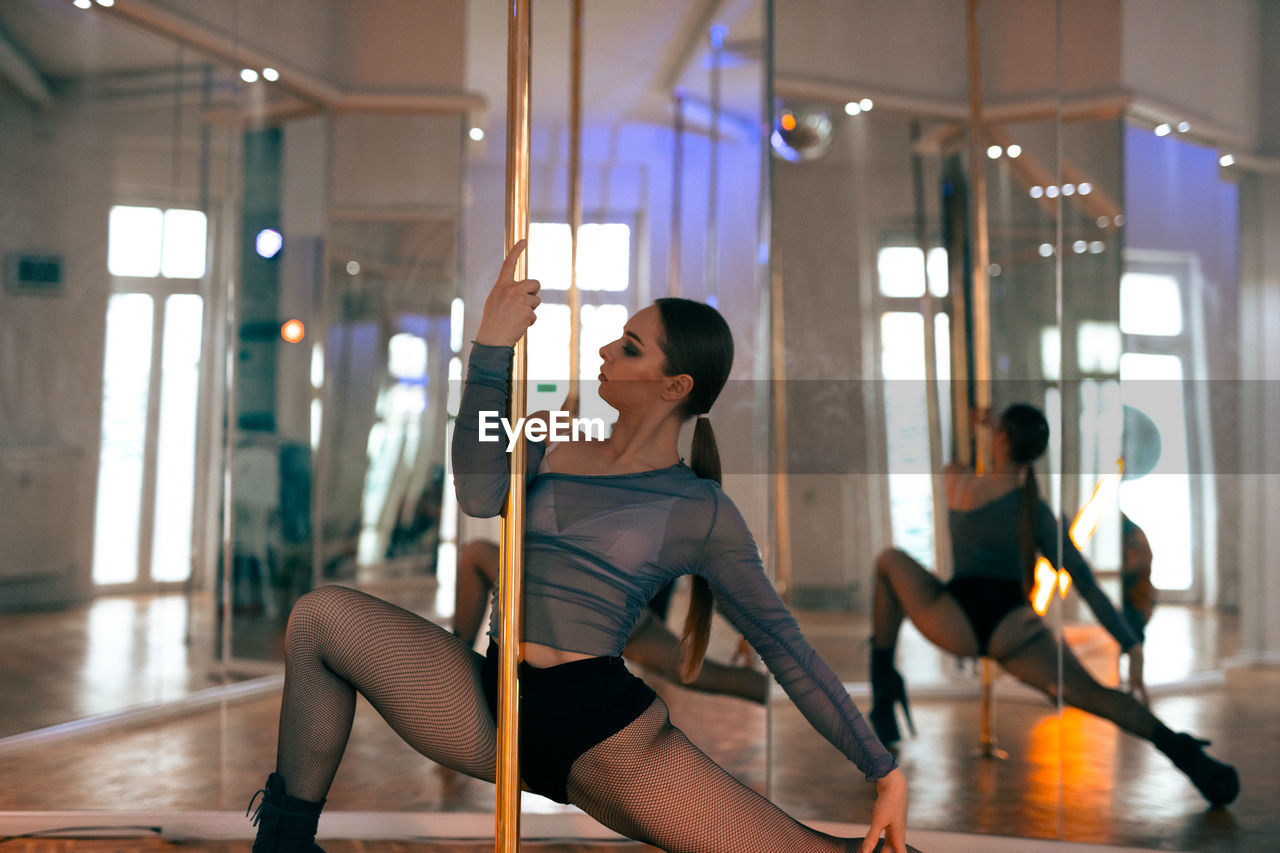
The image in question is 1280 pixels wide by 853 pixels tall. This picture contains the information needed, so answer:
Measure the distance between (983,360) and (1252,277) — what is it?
65 cm

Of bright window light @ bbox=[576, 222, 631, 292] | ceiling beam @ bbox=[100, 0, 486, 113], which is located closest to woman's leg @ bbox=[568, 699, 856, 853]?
bright window light @ bbox=[576, 222, 631, 292]

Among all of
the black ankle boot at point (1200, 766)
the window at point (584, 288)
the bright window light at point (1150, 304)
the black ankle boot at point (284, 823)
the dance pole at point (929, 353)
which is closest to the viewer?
the black ankle boot at point (284, 823)

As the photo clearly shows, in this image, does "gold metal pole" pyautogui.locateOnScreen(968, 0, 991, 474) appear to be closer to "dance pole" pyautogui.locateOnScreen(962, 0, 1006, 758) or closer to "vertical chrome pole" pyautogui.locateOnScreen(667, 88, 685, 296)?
"dance pole" pyautogui.locateOnScreen(962, 0, 1006, 758)

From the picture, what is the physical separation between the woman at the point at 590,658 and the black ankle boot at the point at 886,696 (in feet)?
3.30

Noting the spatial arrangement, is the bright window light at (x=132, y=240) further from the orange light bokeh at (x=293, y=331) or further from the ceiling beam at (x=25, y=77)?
the orange light bokeh at (x=293, y=331)

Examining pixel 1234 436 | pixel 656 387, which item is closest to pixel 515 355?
pixel 656 387

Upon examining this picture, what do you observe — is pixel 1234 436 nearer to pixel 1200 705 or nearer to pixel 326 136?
pixel 1200 705

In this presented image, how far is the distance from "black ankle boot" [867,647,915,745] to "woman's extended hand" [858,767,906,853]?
3.47 feet

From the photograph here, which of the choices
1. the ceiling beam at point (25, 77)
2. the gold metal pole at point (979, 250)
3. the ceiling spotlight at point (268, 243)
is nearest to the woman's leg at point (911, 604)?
the gold metal pole at point (979, 250)

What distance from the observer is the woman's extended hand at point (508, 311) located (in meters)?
1.66

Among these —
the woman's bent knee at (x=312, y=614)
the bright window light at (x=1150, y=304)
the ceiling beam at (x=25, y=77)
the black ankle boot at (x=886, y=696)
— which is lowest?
the black ankle boot at (x=886, y=696)

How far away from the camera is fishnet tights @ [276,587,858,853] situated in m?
1.51

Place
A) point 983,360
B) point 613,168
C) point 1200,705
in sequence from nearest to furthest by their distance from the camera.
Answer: point 613,168, point 1200,705, point 983,360

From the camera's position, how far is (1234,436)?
2.44 meters
